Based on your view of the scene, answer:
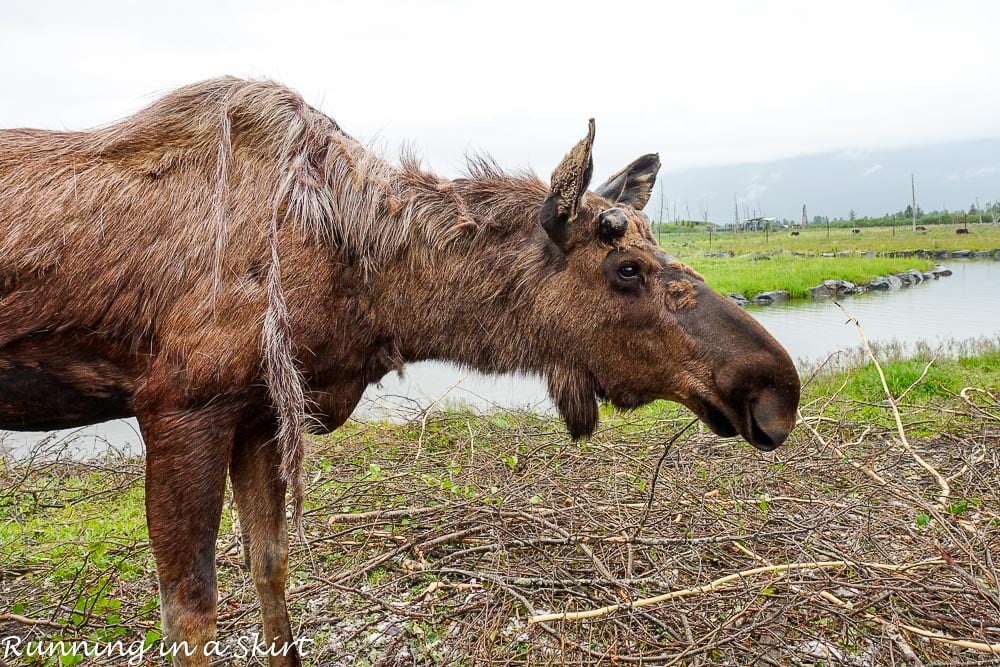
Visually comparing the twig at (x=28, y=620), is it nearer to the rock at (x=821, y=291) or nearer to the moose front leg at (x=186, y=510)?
the moose front leg at (x=186, y=510)

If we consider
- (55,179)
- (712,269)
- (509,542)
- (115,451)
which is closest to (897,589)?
(509,542)

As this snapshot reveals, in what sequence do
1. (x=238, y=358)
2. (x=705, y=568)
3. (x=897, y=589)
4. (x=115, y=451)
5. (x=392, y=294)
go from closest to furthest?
(x=238, y=358)
(x=392, y=294)
(x=897, y=589)
(x=705, y=568)
(x=115, y=451)

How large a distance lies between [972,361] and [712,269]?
2191cm

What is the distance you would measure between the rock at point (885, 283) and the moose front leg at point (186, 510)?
3193cm

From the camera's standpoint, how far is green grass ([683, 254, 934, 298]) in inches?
1052

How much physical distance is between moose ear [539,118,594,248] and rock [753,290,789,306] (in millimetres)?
23412

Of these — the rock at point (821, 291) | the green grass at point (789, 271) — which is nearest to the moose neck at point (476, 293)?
the green grass at point (789, 271)

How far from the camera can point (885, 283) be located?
30.2 metres

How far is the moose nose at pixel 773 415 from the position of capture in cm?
269

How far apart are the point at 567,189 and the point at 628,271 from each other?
0.44 meters

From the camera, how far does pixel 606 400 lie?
3.14 meters

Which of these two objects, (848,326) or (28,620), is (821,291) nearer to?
(848,326)

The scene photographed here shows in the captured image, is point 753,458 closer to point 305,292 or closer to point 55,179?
point 305,292

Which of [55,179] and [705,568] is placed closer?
[55,179]
